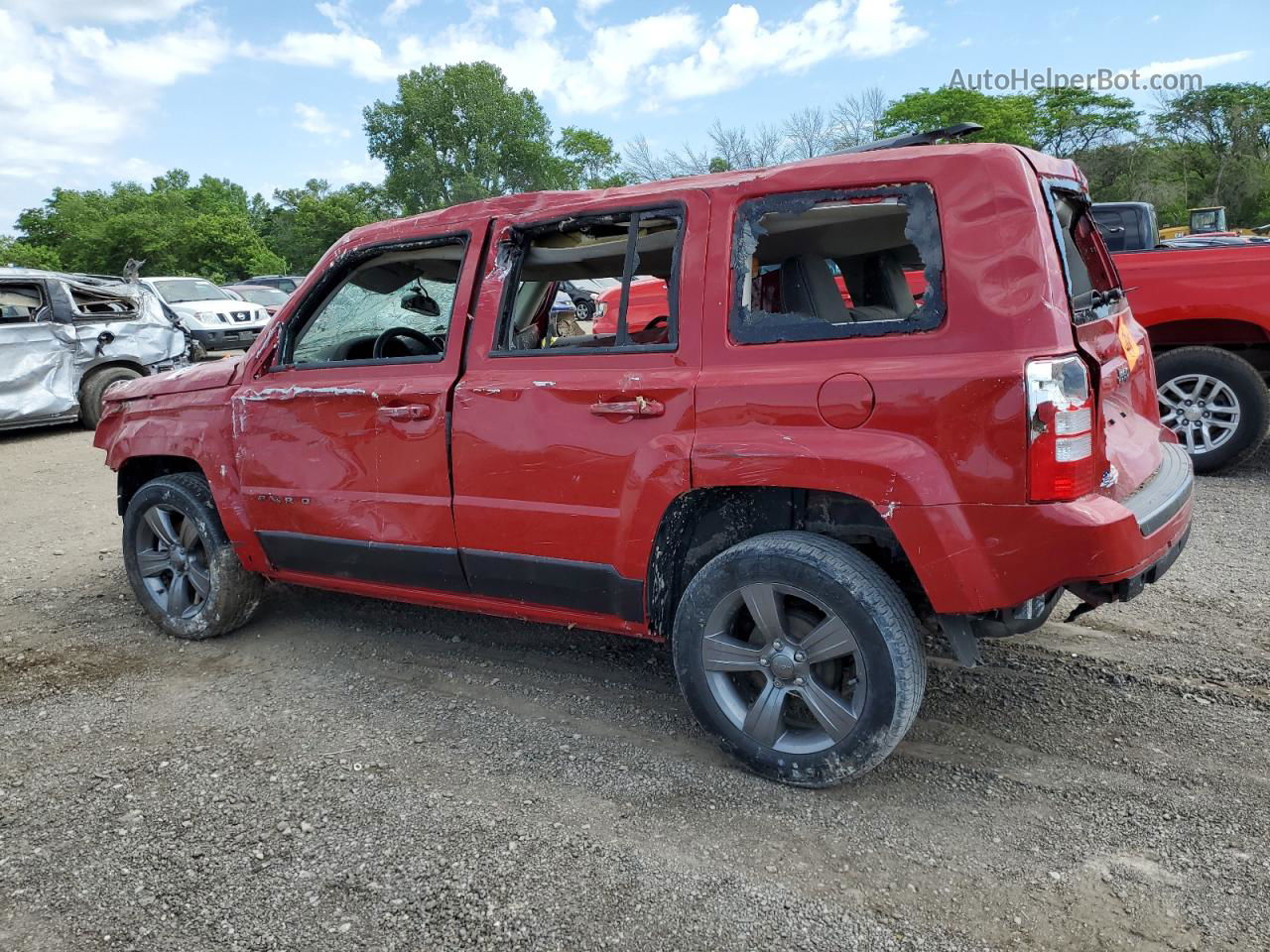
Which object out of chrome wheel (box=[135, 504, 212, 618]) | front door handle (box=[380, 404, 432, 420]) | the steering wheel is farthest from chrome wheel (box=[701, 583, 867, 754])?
chrome wheel (box=[135, 504, 212, 618])

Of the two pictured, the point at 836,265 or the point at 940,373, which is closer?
the point at 940,373

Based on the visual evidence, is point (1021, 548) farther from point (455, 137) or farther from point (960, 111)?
point (455, 137)

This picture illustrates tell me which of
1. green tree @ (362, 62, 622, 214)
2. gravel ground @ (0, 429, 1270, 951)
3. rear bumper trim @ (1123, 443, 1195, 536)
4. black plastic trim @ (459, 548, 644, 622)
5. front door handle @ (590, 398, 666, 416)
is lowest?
gravel ground @ (0, 429, 1270, 951)

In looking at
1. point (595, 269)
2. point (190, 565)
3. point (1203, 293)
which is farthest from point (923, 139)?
point (1203, 293)

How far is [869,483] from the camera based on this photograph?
2570mm

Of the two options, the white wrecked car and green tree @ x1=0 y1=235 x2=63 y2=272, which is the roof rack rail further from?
green tree @ x1=0 y1=235 x2=63 y2=272

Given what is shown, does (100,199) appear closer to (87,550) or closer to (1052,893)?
(87,550)

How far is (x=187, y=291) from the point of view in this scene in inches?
663

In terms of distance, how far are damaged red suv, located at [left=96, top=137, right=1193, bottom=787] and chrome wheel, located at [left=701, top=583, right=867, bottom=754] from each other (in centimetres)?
1

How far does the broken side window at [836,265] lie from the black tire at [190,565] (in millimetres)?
2709

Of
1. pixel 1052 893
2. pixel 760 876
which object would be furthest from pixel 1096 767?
pixel 760 876

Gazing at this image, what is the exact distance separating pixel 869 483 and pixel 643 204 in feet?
4.03

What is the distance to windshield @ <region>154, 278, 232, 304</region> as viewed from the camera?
53.9 feet

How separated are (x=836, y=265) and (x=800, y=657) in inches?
59.6
